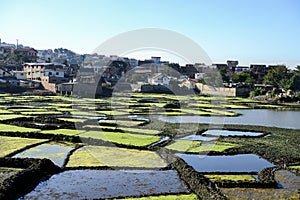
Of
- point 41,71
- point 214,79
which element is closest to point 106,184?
point 41,71

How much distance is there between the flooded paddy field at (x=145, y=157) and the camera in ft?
44.1

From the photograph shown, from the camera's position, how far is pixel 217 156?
19.5 metres

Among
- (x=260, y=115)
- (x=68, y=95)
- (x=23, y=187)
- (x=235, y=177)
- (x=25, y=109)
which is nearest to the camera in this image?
(x=23, y=187)

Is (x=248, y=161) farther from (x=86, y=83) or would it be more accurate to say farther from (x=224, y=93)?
(x=224, y=93)

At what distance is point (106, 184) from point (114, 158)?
394cm

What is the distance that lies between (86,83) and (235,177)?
141ft

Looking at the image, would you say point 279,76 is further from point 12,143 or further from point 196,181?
point 196,181

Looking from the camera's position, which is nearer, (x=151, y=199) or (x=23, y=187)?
(x=151, y=199)

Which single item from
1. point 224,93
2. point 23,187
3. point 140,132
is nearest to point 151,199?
point 23,187

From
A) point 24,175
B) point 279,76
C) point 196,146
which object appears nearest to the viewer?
point 24,175

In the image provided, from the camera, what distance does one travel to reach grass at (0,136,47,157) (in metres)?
18.9

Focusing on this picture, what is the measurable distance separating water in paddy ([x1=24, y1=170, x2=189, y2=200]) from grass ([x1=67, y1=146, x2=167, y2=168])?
986 millimetres

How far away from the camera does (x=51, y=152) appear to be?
63.2 feet

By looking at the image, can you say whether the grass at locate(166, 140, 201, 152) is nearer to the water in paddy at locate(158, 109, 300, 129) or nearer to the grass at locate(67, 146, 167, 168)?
the grass at locate(67, 146, 167, 168)
